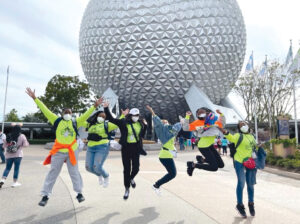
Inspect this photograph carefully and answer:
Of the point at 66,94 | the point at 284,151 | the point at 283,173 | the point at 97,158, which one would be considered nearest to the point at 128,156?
the point at 97,158

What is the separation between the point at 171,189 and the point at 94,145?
2.05 meters

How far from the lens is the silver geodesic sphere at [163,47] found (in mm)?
24922

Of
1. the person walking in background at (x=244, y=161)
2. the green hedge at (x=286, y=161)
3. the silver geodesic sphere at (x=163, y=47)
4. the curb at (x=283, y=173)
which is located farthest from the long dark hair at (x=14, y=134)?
the silver geodesic sphere at (x=163, y=47)

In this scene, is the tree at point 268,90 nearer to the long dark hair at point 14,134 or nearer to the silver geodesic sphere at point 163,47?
the silver geodesic sphere at point 163,47

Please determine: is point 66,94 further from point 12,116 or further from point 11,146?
point 12,116

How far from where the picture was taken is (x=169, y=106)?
27891 mm

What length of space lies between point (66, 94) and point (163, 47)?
13.9 m

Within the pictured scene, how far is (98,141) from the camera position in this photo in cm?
570

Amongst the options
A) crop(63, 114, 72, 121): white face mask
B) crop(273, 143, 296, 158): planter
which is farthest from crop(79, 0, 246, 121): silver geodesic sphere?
crop(63, 114, 72, 121): white face mask

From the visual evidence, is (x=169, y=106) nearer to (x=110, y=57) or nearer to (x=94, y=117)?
(x=110, y=57)

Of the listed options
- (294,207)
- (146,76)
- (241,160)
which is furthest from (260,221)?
(146,76)

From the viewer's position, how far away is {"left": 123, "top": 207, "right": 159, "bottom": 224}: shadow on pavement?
3.82 m

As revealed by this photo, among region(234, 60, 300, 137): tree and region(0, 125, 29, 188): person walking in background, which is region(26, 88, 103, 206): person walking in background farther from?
region(234, 60, 300, 137): tree

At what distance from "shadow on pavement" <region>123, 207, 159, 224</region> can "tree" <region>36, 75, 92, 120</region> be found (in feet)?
93.6
